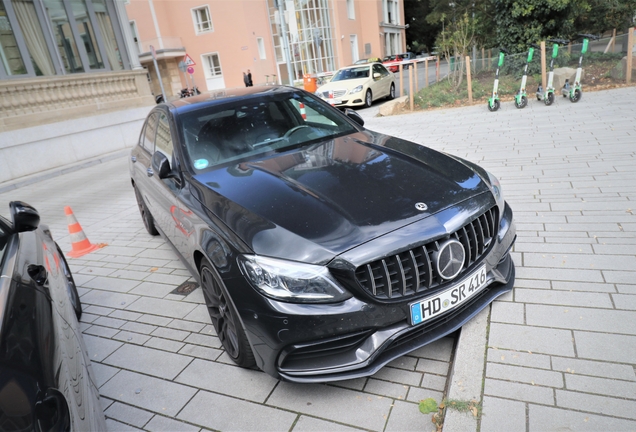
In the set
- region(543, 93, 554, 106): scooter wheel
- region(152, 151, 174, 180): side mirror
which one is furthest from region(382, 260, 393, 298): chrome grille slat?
region(543, 93, 554, 106): scooter wheel

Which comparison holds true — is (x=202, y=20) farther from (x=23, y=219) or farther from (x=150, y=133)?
(x=23, y=219)

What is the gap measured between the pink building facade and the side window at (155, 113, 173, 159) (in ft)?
107

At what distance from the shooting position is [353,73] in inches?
691

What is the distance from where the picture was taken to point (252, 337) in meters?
2.40

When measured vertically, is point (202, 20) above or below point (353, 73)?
above

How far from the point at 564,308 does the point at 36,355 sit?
297 centimetres

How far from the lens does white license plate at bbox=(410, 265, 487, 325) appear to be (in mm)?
2332

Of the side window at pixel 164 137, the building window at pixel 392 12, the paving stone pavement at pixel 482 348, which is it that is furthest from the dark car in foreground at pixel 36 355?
the building window at pixel 392 12

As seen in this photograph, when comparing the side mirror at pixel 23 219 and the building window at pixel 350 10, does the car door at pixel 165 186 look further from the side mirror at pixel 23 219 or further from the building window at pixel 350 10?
the building window at pixel 350 10

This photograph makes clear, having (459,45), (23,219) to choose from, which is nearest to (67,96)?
(23,219)

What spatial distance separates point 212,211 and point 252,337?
33.5 inches

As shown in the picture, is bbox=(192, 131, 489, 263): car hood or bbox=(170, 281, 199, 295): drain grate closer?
bbox=(192, 131, 489, 263): car hood

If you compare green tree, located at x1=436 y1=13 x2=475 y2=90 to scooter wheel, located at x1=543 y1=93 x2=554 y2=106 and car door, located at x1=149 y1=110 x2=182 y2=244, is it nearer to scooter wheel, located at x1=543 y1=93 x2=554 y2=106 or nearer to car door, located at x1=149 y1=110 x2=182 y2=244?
scooter wheel, located at x1=543 y1=93 x2=554 y2=106

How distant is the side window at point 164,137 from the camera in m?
3.68
